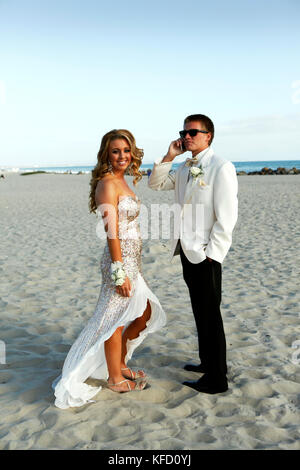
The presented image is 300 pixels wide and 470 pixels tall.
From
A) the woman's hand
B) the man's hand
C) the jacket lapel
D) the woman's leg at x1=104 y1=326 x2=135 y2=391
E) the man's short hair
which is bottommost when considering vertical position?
the woman's leg at x1=104 y1=326 x2=135 y2=391

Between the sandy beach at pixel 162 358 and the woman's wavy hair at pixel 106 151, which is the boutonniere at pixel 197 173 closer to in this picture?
the woman's wavy hair at pixel 106 151

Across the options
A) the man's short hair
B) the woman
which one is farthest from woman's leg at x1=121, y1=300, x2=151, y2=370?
the man's short hair

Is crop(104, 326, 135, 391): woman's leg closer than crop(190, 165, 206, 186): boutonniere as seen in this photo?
No

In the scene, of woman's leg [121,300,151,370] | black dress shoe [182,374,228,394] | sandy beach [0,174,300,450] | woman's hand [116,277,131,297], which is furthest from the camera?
woman's leg [121,300,151,370]

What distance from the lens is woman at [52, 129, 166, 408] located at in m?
3.24

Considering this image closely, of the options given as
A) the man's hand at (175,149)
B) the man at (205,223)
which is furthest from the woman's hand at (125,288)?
the man's hand at (175,149)

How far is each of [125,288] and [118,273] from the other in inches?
5.4

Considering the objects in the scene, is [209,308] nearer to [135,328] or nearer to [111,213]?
[135,328]

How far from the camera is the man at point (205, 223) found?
127 inches

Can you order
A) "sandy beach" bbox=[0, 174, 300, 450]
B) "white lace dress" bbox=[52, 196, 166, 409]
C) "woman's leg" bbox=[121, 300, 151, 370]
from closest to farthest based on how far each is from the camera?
"sandy beach" bbox=[0, 174, 300, 450], "white lace dress" bbox=[52, 196, 166, 409], "woman's leg" bbox=[121, 300, 151, 370]

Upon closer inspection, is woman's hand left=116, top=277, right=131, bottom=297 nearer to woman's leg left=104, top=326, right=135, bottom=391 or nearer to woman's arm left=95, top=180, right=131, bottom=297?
woman's arm left=95, top=180, right=131, bottom=297

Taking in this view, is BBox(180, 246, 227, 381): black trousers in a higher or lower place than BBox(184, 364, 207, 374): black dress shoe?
higher
